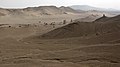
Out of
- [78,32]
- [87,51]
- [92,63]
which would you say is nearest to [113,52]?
[87,51]

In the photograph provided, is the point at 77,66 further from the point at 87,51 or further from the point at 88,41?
the point at 88,41

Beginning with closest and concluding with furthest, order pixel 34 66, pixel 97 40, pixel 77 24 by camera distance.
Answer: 1. pixel 34 66
2. pixel 97 40
3. pixel 77 24

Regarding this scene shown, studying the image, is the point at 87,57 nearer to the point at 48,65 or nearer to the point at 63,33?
the point at 48,65

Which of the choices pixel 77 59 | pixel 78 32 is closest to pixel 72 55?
pixel 77 59

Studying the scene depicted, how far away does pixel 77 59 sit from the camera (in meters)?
9.30

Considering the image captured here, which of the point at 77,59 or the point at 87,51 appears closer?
the point at 77,59

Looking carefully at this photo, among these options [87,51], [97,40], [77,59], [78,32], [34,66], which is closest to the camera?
[34,66]

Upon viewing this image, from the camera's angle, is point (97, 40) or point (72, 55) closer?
point (72, 55)

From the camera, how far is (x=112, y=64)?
845cm

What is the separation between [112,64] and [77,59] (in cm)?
145

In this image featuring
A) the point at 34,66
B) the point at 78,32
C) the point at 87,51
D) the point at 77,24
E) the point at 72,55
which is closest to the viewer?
the point at 34,66

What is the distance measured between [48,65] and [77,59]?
4.92 ft

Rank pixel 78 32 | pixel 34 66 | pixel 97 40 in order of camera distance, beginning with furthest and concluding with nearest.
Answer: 1. pixel 78 32
2. pixel 97 40
3. pixel 34 66

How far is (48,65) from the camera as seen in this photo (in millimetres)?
8258
